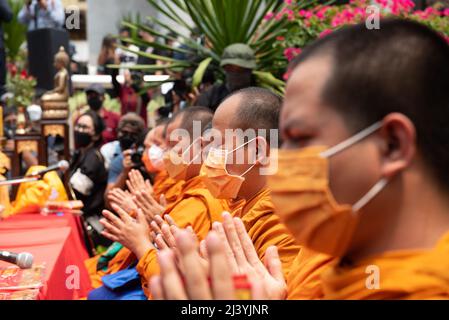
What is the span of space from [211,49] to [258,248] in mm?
4115

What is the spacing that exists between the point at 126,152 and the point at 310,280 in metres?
3.85

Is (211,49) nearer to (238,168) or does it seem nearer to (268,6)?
(268,6)

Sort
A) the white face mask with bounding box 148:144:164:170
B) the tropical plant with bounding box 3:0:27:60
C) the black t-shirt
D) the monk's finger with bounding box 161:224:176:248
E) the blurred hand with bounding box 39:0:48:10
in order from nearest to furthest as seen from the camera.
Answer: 1. the monk's finger with bounding box 161:224:176:248
2. the white face mask with bounding box 148:144:164:170
3. the black t-shirt
4. the blurred hand with bounding box 39:0:48:10
5. the tropical plant with bounding box 3:0:27:60

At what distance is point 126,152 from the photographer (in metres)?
5.11

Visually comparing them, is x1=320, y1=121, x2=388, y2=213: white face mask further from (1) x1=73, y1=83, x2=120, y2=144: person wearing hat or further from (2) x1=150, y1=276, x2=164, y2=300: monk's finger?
(1) x1=73, y1=83, x2=120, y2=144: person wearing hat

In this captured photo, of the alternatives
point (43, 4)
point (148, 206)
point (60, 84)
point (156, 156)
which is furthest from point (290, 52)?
point (43, 4)

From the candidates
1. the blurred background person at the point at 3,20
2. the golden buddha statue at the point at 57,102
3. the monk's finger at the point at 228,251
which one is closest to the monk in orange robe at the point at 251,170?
the monk's finger at the point at 228,251

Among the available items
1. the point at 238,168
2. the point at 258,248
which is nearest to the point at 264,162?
the point at 238,168

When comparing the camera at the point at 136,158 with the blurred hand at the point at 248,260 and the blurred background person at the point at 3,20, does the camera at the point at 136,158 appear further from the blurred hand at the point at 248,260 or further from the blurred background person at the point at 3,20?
the blurred hand at the point at 248,260

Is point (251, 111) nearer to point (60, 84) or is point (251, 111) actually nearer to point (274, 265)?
point (274, 265)

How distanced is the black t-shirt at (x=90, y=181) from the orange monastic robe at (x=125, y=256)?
96 centimetres

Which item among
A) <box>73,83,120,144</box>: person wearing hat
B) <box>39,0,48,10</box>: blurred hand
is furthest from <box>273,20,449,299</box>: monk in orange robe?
<box>39,0,48,10</box>: blurred hand

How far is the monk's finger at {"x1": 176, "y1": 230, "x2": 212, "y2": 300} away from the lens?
103cm

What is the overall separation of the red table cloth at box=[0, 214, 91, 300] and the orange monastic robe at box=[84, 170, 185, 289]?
0.45ft
